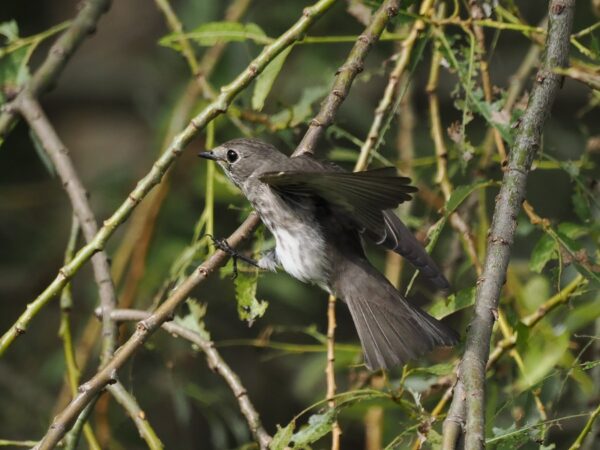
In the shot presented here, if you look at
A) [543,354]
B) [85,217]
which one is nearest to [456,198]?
[543,354]

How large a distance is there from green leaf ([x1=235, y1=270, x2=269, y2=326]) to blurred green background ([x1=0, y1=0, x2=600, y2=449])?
0.69ft

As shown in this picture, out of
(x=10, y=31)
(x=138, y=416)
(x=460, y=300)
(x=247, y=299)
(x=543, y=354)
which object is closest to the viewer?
(x=543, y=354)

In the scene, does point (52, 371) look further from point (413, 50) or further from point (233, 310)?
point (413, 50)

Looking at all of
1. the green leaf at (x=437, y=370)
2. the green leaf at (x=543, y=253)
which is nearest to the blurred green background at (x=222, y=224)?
the green leaf at (x=543, y=253)

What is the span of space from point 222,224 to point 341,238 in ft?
7.12

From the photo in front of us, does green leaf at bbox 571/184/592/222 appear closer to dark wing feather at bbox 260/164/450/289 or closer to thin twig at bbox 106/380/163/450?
dark wing feather at bbox 260/164/450/289

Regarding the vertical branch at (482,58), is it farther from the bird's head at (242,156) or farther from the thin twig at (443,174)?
the bird's head at (242,156)

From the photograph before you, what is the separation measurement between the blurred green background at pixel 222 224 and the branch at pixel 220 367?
432 millimetres

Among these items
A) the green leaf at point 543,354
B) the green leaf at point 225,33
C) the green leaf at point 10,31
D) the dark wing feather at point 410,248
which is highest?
the green leaf at point 10,31

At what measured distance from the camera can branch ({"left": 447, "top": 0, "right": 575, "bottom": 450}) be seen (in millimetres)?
1955

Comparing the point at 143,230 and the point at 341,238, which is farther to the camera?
the point at 143,230

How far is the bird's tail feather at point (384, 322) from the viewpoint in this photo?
8.86 ft

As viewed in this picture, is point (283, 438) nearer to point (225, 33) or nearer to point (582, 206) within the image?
point (582, 206)

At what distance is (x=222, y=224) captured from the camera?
17.6ft
